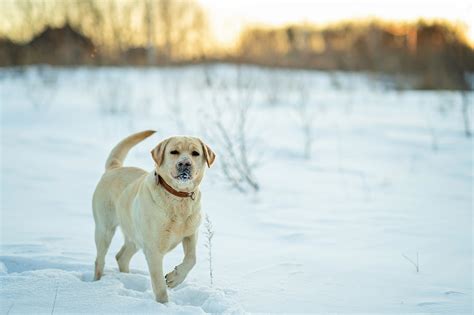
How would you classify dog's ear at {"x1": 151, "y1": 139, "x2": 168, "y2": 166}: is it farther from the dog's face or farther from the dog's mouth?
the dog's mouth

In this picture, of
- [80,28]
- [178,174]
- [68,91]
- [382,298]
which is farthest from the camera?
[80,28]

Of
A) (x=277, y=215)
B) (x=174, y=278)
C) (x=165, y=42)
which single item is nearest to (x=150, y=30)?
(x=165, y=42)

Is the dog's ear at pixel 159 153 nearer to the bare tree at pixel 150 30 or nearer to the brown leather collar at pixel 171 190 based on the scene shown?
the brown leather collar at pixel 171 190

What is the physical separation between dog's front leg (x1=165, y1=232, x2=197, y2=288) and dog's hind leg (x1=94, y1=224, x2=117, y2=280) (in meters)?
0.75

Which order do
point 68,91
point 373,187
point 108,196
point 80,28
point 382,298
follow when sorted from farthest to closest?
point 80,28 < point 68,91 < point 373,187 < point 108,196 < point 382,298

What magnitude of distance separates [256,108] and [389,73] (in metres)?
9.66

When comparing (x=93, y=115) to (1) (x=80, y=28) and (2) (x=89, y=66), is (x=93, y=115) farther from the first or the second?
(1) (x=80, y=28)

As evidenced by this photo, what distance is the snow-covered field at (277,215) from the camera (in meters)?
3.36

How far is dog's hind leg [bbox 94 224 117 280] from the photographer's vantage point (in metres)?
3.73

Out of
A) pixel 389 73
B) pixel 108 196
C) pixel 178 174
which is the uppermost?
pixel 178 174

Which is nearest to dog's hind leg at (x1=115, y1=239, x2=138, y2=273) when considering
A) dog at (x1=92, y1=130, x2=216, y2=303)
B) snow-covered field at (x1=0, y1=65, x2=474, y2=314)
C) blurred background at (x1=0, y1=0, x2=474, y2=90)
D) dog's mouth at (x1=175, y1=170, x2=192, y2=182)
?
snow-covered field at (x1=0, y1=65, x2=474, y2=314)

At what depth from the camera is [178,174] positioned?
310 centimetres

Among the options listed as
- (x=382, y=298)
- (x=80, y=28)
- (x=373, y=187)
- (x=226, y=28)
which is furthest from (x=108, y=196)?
(x=226, y=28)

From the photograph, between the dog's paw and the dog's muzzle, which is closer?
the dog's muzzle
